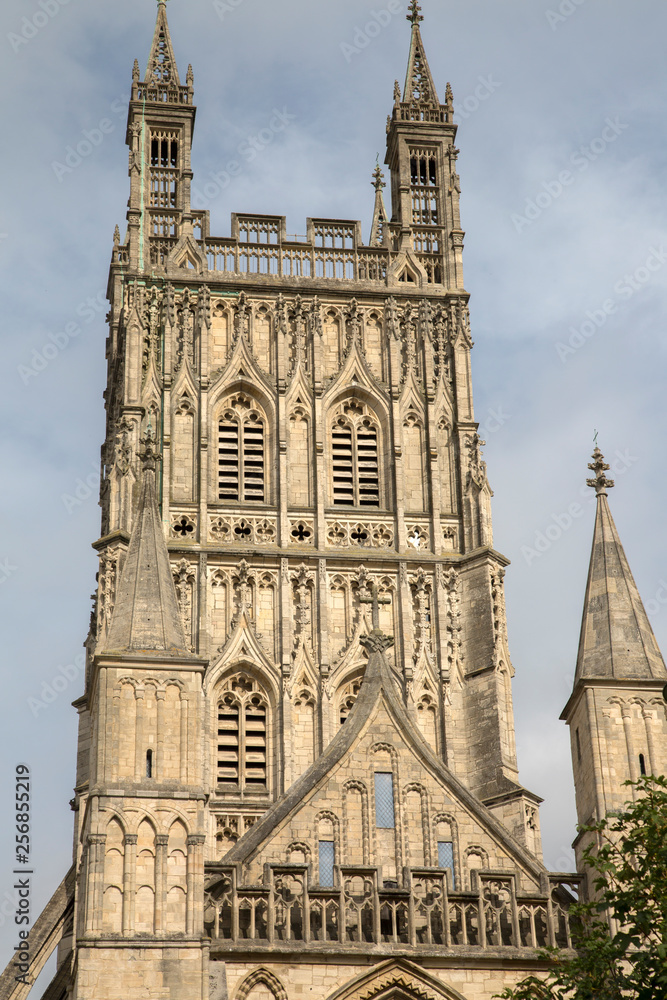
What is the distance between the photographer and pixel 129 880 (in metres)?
29.8

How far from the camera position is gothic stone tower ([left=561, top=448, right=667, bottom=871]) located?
3241 cm

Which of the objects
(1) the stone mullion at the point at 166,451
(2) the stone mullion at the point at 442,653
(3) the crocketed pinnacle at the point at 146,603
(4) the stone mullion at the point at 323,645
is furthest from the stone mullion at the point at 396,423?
(3) the crocketed pinnacle at the point at 146,603

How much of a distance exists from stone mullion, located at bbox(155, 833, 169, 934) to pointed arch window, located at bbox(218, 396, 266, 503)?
658 inches

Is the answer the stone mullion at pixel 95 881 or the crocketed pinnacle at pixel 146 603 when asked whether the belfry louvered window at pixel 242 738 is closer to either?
the crocketed pinnacle at pixel 146 603

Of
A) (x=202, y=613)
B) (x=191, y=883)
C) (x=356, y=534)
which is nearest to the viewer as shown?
(x=191, y=883)

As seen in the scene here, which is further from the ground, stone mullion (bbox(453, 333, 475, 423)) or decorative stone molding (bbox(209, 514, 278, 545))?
stone mullion (bbox(453, 333, 475, 423))

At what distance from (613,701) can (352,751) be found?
3.80 m

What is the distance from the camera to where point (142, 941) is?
96.2 ft

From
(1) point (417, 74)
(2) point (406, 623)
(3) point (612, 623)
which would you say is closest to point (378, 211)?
(1) point (417, 74)

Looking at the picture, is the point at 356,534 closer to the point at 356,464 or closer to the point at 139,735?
the point at 356,464

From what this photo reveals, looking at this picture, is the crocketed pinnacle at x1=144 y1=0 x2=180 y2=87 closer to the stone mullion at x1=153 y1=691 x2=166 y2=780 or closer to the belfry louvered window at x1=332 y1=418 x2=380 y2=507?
the belfry louvered window at x1=332 y1=418 x2=380 y2=507

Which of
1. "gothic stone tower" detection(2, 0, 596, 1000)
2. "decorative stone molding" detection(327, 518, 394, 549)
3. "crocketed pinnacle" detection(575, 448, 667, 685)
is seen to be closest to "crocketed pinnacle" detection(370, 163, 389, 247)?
"gothic stone tower" detection(2, 0, 596, 1000)

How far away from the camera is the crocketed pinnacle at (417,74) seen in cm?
5294

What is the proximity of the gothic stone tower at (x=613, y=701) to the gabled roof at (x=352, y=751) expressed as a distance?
123 centimetres
